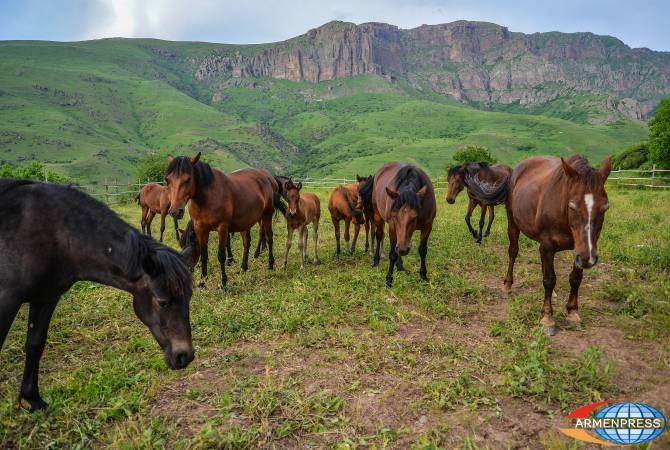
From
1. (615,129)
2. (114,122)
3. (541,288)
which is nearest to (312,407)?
(541,288)

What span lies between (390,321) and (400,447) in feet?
8.92

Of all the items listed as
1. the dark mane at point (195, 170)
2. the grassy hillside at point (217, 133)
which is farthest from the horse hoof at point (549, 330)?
the grassy hillside at point (217, 133)

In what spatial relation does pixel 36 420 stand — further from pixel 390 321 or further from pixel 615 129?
pixel 615 129

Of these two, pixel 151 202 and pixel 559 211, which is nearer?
pixel 559 211

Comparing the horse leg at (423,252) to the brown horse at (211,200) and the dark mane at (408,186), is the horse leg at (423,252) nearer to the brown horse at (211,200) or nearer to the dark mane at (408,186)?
the dark mane at (408,186)

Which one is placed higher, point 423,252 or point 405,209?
point 405,209

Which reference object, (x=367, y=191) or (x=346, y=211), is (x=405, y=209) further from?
(x=346, y=211)

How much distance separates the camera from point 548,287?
560 centimetres

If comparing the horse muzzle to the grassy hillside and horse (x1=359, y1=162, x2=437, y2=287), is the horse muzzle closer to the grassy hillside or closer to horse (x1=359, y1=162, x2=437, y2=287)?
horse (x1=359, y1=162, x2=437, y2=287)

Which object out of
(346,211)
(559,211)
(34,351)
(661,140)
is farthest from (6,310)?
(661,140)

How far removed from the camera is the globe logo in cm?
309

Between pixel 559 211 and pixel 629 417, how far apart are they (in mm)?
2794

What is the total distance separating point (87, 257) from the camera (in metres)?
3.61

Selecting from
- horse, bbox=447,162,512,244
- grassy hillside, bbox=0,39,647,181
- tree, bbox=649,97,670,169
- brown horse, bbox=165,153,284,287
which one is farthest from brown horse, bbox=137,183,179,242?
grassy hillside, bbox=0,39,647,181
